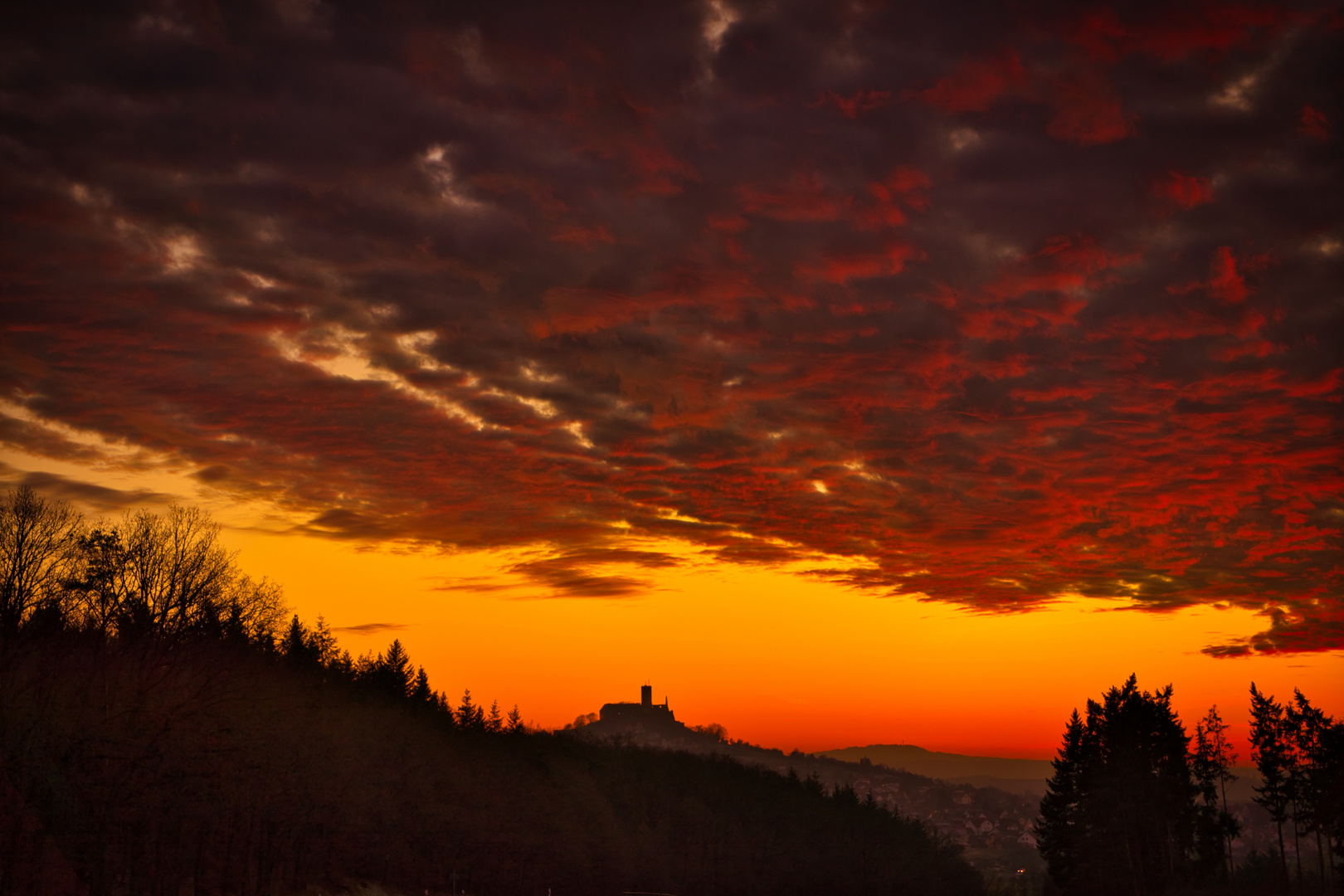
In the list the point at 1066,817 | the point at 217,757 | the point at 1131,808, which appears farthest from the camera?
the point at 1066,817

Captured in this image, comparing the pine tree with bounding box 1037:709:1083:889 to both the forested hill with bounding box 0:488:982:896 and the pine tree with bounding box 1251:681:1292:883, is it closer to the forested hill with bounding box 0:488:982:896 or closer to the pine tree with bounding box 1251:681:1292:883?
the pine tree with bounding box 1251:681:1292:883

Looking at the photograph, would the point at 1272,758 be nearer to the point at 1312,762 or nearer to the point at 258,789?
the point at 1312,762

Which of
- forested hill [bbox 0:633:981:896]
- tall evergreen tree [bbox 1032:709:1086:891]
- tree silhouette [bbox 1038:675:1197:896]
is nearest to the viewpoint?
forested hill [bbox 0:633:981:896]

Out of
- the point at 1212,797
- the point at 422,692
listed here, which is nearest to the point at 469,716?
the point at 422,692

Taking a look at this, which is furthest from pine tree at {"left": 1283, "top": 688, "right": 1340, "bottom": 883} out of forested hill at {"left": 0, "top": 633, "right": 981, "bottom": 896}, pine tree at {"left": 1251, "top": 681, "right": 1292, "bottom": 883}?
forested hill at {"left": 0, "top": 633, "right": 981, "bottom": 896}

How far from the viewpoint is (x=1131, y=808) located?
93500 mm

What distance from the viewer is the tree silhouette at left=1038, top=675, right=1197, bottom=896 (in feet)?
304

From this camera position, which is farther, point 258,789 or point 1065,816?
point 1065,816

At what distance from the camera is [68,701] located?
192ft

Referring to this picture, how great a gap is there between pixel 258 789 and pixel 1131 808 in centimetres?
7242

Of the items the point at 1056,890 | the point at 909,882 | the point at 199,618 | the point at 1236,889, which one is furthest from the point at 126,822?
the point at 909,882

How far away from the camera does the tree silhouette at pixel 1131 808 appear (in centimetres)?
9275

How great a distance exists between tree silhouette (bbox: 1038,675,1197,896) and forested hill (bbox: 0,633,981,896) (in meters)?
54.9

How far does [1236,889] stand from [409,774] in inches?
2748
